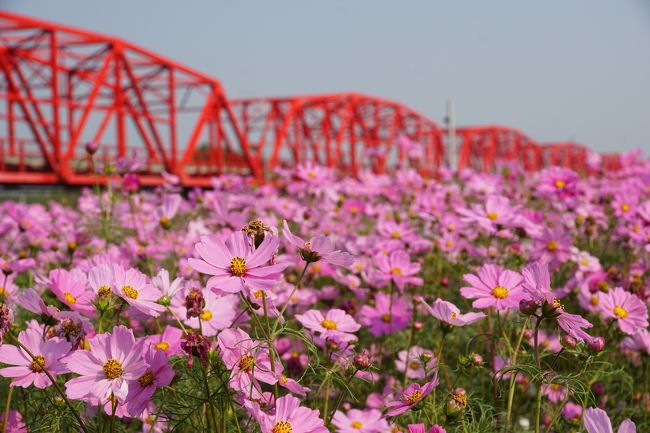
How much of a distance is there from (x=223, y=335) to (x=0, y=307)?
36cm

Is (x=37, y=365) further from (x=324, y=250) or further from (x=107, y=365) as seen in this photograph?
(x=324, y=250)

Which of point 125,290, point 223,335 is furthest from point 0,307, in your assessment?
point 223,335

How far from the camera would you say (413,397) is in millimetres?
1121

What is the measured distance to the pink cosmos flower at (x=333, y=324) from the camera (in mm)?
1342

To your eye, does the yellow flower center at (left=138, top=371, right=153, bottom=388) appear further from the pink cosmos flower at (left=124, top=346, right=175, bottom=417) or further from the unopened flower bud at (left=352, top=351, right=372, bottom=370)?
the unopened flower bud at (left=352, top=351, right=372, bottom=370)

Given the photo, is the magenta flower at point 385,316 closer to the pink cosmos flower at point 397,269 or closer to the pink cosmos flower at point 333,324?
the pink cosmos flower at point 397,269

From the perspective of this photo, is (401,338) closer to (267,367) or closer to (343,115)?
(267,367)

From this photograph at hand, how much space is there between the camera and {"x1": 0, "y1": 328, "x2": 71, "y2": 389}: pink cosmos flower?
41.5 inches

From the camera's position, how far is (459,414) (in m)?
1.13

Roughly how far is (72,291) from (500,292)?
32.2 inches

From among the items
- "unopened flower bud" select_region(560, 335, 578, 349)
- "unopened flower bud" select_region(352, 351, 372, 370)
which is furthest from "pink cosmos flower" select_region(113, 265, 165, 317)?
"unopened flower bud" select_region(560, 335, 578, 349)

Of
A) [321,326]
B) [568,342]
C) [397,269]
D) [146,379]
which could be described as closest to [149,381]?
[146,379]

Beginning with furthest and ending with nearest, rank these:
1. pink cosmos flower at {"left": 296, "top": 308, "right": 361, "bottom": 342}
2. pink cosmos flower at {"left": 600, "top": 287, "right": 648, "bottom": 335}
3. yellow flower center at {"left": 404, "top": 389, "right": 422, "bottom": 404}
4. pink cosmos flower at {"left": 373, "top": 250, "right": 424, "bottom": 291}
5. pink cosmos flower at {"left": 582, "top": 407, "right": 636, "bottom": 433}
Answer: pink cosmos flower at {"left": 373, "top": 250, "right": 424, "bottom": 291}, pink cosmos flower at {"left": 600, "top": 287, "right": 648, "bottom": 335}, pink cosmos flower at {"left": 296, "top": 308, "right": 361, "bottom": 342}, yellow flower center at {"left": 404, "top": 389, "right": 422, "bottom": 404}, pink cosmos flower at {"left": 582, "top": 407, "right": 636, "bottom": 433}

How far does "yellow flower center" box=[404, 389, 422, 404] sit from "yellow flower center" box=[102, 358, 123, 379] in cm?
49
